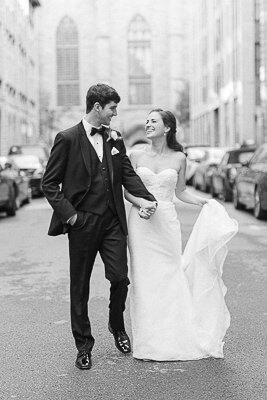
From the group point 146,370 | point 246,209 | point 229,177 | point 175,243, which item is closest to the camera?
point 146,370

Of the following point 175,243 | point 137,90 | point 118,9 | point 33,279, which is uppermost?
point 118,9

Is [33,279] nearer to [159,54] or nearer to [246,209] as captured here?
[246,209]

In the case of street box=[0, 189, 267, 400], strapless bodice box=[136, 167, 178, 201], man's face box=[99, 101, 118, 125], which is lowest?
street box=[0, 189, 267, 400]

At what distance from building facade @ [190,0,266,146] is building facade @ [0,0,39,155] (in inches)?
470

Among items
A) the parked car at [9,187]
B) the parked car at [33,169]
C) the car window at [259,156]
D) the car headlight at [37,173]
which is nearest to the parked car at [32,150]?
the parked car at [33,169]

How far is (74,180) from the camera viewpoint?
520 cm

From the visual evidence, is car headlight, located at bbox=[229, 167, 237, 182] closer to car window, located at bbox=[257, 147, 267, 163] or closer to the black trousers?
car window, located at bbox=[257, 147, 267, 163]

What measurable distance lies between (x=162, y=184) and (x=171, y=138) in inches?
13.4

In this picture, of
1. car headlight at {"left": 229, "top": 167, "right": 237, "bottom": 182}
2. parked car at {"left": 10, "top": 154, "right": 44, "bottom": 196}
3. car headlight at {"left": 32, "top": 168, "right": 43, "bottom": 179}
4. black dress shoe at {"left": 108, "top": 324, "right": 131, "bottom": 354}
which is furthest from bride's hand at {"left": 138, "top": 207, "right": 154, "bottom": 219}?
car headlight at {"left": 32, "top": 168, "right": 43, "bottom": 179}

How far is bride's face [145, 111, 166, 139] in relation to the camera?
18.7 ft

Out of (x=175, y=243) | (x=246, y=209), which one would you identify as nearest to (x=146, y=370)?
(x=175, y=243)

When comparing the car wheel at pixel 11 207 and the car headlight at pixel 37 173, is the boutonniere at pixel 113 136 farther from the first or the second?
the car headlight at pixel 37 173

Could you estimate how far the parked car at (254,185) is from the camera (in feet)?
52.7

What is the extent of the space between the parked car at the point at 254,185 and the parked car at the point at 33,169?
964cm
